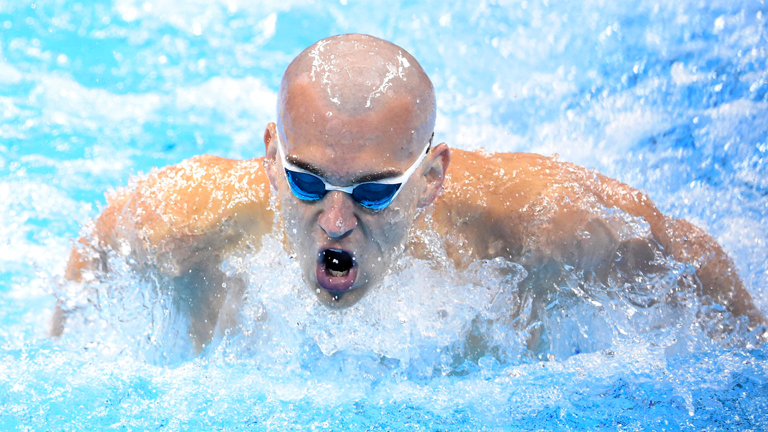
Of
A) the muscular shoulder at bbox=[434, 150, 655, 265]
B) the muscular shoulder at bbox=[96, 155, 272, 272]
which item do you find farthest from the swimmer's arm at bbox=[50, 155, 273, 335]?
the muscular shoulder at bbox=[434, 150, 655, 265]

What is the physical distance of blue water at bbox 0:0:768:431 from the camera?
8.48 feet

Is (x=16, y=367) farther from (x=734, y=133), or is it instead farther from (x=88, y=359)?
(x=734, y=133)

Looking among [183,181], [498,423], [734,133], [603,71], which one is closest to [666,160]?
[734,133]

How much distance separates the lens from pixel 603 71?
196 inches

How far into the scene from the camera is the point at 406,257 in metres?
2.63

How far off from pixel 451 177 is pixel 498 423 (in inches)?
34.5

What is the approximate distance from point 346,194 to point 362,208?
0.24 feet

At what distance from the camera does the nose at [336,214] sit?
2.12m

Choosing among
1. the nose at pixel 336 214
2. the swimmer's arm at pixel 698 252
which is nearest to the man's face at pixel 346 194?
the nose at pixel 336 214

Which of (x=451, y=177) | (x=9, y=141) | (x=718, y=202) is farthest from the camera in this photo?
(x=9, y=141)

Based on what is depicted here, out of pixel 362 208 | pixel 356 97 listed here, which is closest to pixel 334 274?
pixel 362 208

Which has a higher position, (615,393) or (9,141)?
(9,141)

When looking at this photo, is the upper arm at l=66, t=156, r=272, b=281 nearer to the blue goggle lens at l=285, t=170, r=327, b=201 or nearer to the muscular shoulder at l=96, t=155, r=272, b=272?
the muscular shoulder at l=96, t=155, r=272, b=272

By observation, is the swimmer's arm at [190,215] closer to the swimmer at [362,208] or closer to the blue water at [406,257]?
the swimmer at [362,208]
